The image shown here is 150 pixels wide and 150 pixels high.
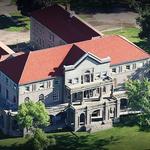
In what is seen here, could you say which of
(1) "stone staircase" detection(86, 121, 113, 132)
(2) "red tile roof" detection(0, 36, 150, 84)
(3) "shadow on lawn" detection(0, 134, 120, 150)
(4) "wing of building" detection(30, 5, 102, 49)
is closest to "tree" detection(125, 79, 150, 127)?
(1) "stone staircase" detection(86, 121, 113, 132)

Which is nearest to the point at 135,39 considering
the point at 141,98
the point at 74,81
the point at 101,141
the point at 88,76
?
the point at 88,76

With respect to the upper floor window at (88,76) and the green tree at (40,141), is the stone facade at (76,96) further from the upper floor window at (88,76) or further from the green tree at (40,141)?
the green tree at (40,141)

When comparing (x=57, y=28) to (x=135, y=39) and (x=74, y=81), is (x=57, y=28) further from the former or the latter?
(x=135, y=39)

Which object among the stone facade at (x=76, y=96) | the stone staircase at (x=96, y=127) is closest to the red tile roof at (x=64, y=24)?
the stone facade at (x=76, y=96)

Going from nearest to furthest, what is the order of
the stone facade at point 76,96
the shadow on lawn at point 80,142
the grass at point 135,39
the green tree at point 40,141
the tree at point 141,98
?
the green tree at point 40,141 < the shadow on lawn at point 80,142 < the stone facade at point 76,96 < the tree at point 141,98 < the grass at point 135,39

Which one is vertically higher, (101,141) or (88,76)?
(88,76)

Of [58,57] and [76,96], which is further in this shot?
[76,96]

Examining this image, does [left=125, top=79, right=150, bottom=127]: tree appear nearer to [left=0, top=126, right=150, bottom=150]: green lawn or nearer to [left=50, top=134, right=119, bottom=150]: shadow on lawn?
[left=0, top=126, right=150, bottom=150]: green lawn
